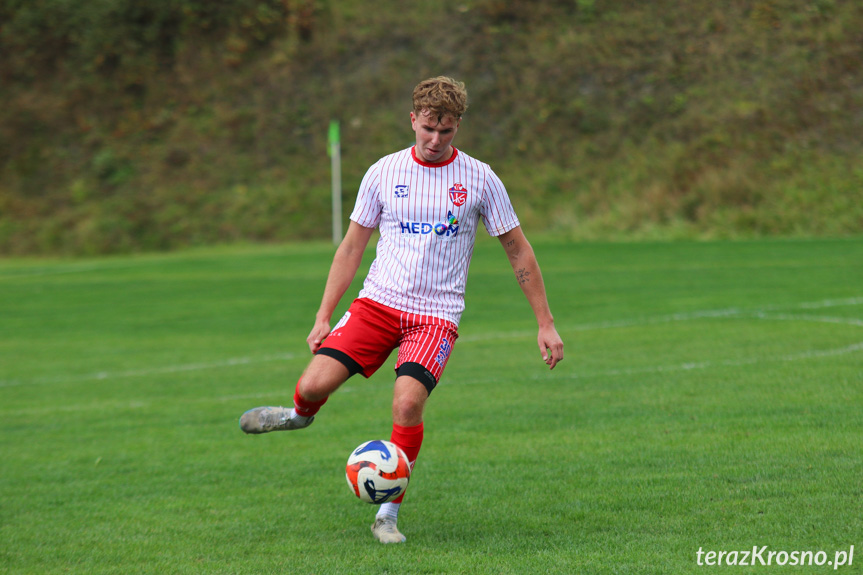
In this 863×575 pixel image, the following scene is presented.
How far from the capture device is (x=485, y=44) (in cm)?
3738

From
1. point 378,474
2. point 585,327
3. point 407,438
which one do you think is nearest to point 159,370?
point 585,327

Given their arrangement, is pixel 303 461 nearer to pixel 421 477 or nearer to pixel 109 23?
pixel 421 477

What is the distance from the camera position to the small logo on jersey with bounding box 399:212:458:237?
5.07 meters

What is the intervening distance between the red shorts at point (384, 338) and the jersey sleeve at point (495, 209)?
58 cm

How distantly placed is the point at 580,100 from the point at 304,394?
3155 centimetres

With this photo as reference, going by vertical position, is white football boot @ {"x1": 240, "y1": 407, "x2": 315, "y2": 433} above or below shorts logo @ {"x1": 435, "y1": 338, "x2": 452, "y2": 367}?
below

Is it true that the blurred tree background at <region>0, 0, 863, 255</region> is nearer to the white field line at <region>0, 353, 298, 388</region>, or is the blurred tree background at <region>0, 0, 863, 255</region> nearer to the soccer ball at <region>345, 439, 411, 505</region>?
the white field line at <region>0, 353, 298, 388</region>

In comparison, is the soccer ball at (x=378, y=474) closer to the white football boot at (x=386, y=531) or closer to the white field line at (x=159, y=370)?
the white football boot at (x=386, y=531)

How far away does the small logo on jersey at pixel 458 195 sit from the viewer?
16.6 feet

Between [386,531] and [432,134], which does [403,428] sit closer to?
[386,531]

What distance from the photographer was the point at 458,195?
5.07 metres

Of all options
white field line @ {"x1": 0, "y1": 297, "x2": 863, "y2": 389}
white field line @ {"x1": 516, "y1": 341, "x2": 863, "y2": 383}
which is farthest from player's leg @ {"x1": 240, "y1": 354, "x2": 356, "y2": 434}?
white field line @ {"x1": 0, "y1": 297, "x2": 863, "y2": 389}

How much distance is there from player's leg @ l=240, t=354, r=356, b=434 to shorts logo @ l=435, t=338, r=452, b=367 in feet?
1.53

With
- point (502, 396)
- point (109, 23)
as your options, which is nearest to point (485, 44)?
point (109, 23)
